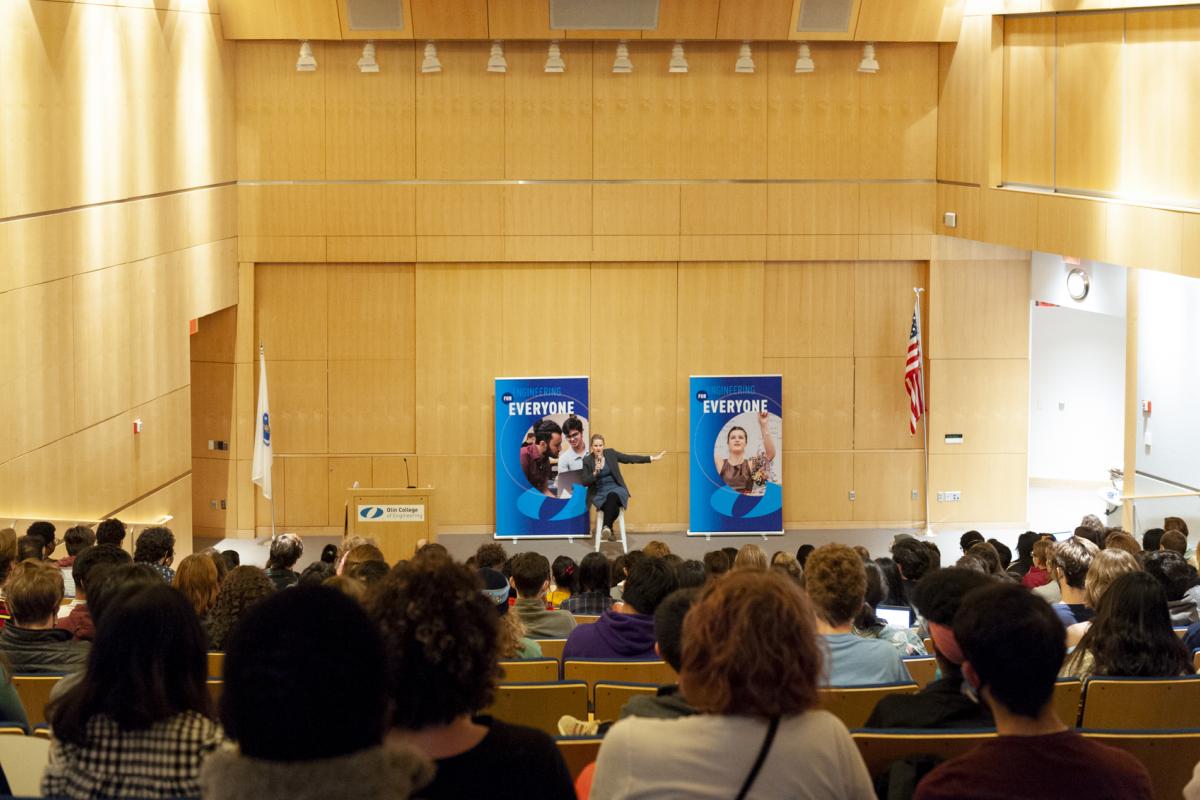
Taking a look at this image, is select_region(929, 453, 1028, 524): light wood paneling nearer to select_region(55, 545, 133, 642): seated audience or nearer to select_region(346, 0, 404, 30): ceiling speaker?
select_region(346, 0, 404, 30): ceiling speaker

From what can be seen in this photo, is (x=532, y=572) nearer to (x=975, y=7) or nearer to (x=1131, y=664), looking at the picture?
(x=1131, y=664)

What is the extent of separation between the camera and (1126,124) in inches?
490

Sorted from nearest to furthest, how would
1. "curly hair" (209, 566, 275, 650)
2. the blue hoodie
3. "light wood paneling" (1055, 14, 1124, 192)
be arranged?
"curly hair" (209, 566, 275, 650), the blue hoodie, "light wood paneling" (1055, 14, 1124, 192)

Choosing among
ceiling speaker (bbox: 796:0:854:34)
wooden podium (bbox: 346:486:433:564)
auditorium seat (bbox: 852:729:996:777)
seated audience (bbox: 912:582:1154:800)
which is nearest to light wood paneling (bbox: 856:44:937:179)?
ceiling speaker (bbox: 796:0:854:34)

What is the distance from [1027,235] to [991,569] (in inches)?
248

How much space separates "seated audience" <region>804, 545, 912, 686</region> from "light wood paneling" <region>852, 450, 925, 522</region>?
11025 mm

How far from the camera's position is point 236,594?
5520mm

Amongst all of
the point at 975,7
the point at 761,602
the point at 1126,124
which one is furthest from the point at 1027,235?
the point at 761,602

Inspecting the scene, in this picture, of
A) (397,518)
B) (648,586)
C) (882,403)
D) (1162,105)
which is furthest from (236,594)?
(882,403)

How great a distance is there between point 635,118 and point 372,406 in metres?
4.38

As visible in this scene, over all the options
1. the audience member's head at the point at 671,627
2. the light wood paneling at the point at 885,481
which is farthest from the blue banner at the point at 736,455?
the audience member's head at the point at 671,627

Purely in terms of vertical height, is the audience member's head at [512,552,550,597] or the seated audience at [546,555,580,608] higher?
the audience member's head at [512,552,550,597]

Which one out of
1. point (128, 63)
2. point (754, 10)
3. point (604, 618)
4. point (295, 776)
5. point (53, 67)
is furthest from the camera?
point (754, 10)

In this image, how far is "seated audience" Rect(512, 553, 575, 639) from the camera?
6.94 metres
